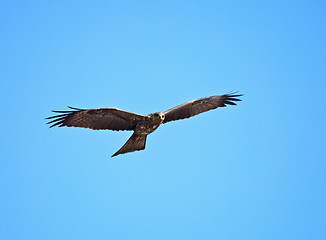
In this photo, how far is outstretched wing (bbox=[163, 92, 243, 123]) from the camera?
40.1 ft

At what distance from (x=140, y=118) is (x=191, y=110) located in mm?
1643

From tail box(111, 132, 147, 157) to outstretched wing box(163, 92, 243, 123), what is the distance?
0.90m

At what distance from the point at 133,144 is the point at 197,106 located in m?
2.10

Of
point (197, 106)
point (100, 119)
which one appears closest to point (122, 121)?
point (100, 119)

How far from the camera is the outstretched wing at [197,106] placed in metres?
12.2

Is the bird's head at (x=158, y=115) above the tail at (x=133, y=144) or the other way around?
above

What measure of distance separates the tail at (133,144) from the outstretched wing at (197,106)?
90cm

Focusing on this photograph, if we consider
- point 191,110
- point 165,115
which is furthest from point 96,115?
point 191,110

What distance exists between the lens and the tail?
11.6 metres

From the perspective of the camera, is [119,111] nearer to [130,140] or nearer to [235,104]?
[130,140]

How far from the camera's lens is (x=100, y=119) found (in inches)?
452

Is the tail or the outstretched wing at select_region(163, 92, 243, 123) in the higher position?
the outstretched wing at select_region(163, 92, 243, 123)

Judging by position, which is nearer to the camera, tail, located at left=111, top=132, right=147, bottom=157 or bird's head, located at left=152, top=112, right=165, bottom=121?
bird's head, located at left=152, top=112, right=165, bottom=121

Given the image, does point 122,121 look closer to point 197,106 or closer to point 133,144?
point 133,144
